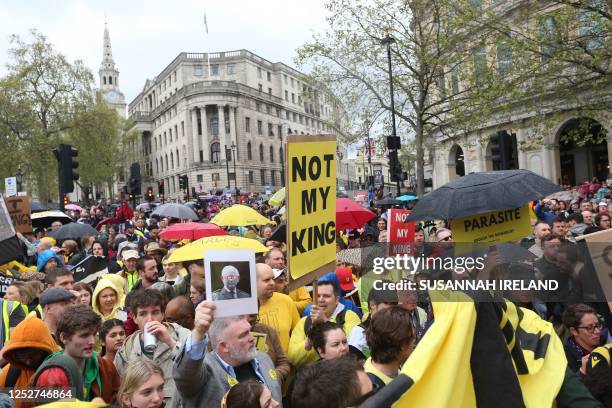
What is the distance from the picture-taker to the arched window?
74.5 metres

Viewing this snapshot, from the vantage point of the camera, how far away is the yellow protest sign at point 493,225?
283cm

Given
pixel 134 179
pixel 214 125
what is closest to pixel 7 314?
pixel 134 179

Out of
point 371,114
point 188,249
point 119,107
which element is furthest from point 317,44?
point 119,107

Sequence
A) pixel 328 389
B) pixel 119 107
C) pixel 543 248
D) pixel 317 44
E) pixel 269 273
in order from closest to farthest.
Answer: pixel 328 389 → pixel 543 248 → pixel 269 273 → pixel 317 44 → pixel 119 107

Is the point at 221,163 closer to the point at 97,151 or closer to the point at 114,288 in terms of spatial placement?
the point at 97,151

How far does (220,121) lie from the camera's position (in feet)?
241

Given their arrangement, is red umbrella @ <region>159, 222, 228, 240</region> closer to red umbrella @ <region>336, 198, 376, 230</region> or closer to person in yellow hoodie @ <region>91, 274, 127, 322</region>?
red umbrella @ <region>336, 198, 376, 230</region>

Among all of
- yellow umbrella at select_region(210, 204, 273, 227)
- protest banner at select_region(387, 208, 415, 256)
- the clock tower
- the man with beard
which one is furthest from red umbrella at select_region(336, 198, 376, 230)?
the clock tower

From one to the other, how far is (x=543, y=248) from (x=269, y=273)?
2.61 meters

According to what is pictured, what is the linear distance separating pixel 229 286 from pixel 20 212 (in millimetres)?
8144

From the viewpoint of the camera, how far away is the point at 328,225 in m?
3.94

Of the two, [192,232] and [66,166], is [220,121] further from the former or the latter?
[192,232]

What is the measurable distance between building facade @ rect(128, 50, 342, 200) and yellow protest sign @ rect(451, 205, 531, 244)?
6475 centimetres

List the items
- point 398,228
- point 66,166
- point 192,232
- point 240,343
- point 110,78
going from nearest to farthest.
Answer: point 240,343, point 398,228, point 192,232, point 66,166, point 110,78
